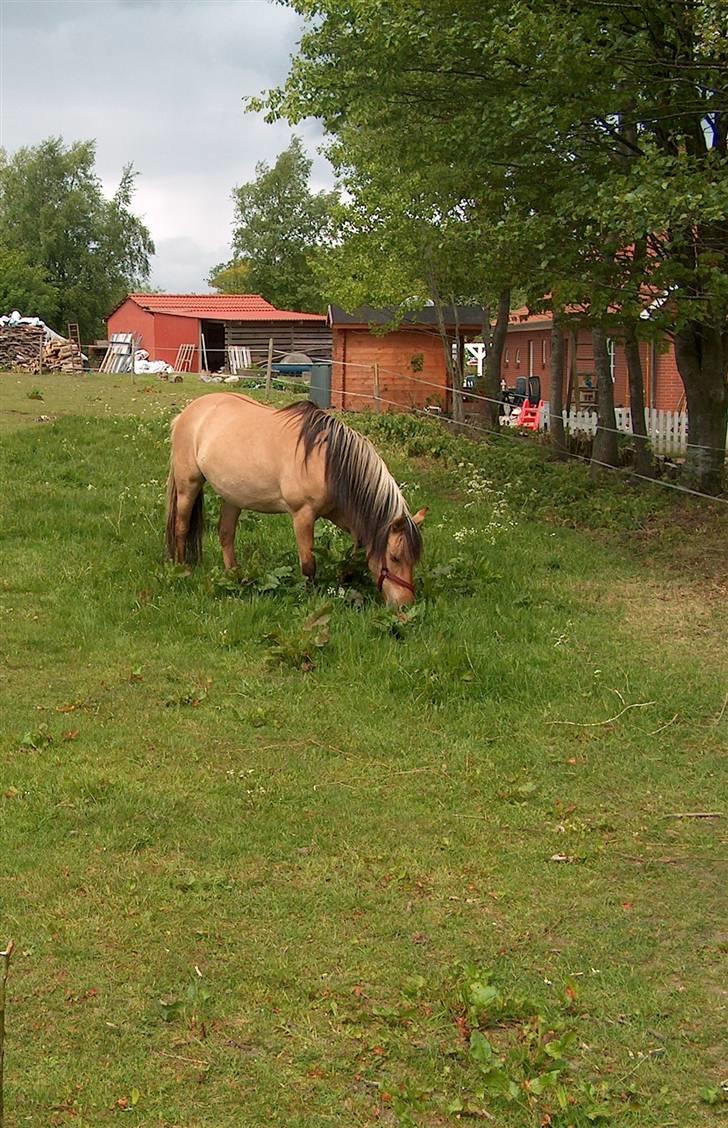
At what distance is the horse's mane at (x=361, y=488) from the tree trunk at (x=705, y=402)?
619 centimetres

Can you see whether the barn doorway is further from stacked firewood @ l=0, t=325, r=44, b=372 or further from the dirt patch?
the dirt patch

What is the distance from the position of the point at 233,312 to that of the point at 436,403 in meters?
19.1

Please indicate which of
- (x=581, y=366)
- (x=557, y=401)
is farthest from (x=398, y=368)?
(x=557, y=401)

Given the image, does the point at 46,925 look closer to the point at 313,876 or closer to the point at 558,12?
the point at 313,876

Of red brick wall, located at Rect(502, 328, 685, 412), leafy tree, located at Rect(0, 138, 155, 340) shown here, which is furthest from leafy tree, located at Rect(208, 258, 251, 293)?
red brick wall, located at Rect(502, 328, 685, 412)

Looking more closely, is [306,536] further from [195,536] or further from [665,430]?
[665,430]

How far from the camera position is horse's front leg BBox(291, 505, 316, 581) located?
7.87m

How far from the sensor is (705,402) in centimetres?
1269

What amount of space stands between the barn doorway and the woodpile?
25.6 feet

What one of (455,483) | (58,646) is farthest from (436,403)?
(58,646)

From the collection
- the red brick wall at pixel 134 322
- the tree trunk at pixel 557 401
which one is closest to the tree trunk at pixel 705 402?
the tree trunk at pixel 557 401

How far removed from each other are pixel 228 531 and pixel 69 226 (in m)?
57.9

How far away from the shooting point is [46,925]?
3.67 meters

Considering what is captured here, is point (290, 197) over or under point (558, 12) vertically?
over
